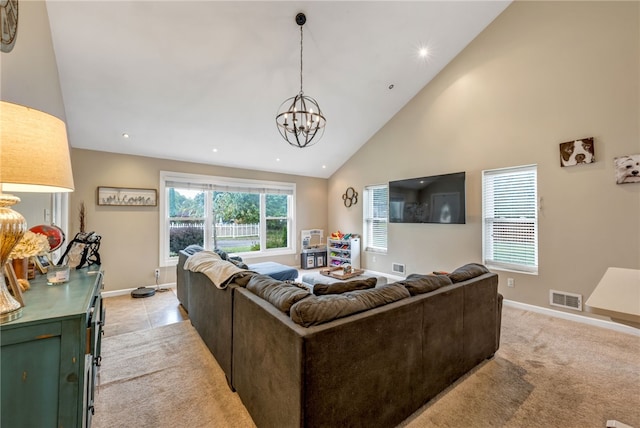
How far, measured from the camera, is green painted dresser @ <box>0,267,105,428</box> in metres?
1.04

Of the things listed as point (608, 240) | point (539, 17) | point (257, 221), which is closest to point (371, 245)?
point (257, 221)

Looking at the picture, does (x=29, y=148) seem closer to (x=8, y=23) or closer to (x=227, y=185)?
(x=8, y=23)

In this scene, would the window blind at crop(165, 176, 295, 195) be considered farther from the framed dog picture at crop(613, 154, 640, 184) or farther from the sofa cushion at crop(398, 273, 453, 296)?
→ the framed dog picture at crop(613, 154, 640, 184)

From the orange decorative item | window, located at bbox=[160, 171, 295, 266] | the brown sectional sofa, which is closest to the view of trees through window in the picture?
window, located at bbox=[160, 171, 295, 266]

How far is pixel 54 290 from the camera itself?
4.93ft

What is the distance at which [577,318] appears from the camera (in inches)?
126

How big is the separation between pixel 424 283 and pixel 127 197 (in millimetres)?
4877

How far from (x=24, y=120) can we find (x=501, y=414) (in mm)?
2991

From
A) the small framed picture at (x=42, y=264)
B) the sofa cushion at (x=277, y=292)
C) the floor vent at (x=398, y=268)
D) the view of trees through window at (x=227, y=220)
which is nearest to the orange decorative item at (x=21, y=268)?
the small framed picture at (x=42, y=264)

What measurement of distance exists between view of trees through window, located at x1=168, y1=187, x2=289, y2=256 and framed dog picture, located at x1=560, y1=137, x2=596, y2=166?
16.7 ft

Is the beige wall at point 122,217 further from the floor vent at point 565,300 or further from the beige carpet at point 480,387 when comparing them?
the floor vent at point 565,300

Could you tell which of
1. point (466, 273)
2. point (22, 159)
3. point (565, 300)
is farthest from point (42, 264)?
point (565, 300)

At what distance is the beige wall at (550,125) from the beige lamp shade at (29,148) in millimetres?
4666

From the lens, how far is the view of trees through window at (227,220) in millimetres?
5062
